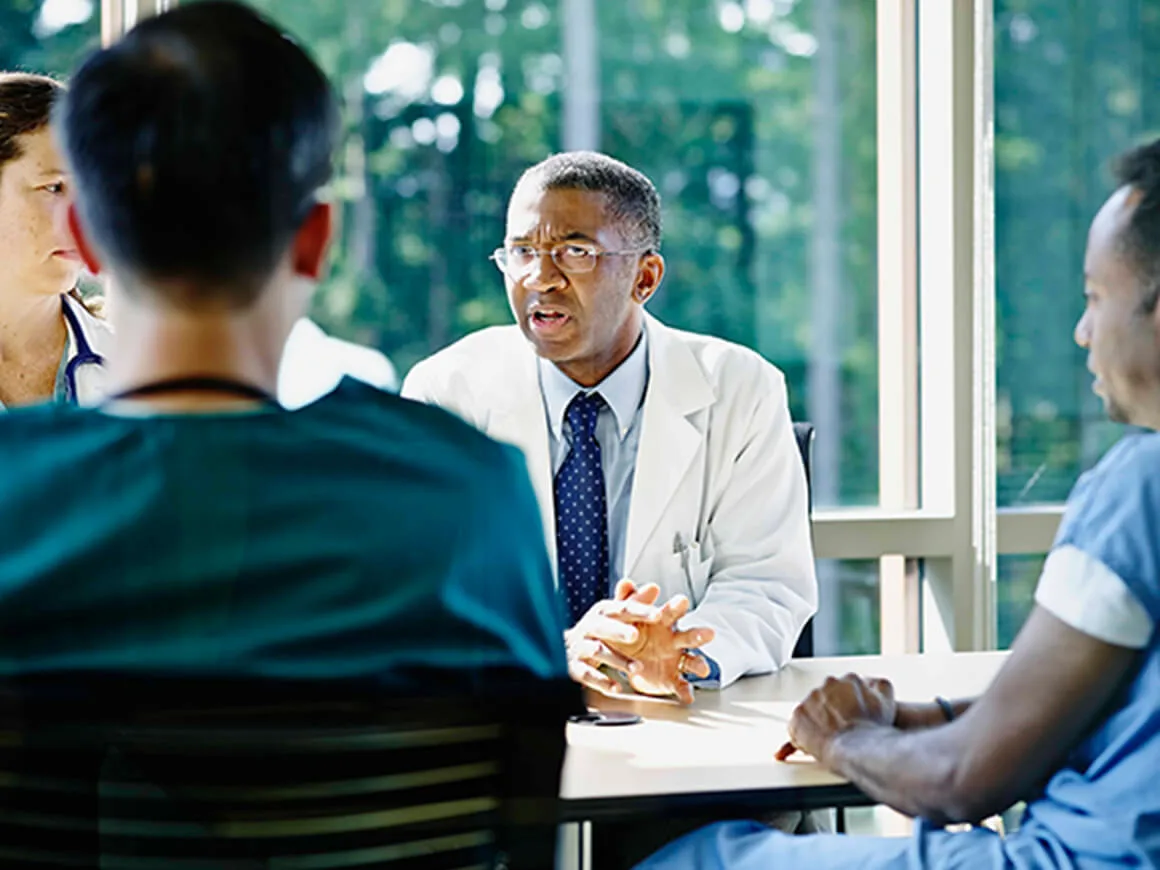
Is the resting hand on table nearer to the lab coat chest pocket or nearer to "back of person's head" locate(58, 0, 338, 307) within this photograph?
the lab coat chest pocket

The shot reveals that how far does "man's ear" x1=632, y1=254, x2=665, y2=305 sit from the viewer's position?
106 inches

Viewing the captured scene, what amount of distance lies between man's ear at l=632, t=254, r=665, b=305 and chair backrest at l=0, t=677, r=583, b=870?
1.84 meters

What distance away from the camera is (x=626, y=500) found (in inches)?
96.8

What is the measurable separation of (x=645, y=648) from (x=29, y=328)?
129 centimetres

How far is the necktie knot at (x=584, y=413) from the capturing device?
2.50 m

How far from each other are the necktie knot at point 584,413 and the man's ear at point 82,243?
1.45 meters

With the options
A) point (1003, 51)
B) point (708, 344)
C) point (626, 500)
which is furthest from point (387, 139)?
point (1003, 51)

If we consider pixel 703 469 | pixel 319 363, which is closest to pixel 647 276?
pixel 703 469

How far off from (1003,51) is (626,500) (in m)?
1.93

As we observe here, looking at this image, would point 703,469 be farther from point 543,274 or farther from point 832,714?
point 832,714

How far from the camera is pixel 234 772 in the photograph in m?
0.87

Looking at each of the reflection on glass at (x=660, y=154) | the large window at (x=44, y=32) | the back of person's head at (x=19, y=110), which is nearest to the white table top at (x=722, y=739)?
the back of person's head at (x=19, y=110)

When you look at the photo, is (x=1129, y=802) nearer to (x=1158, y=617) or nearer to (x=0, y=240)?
(x=1158, y=617)

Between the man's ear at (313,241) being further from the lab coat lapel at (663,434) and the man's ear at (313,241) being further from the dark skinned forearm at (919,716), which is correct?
the lab coat lapel at (663,434)
